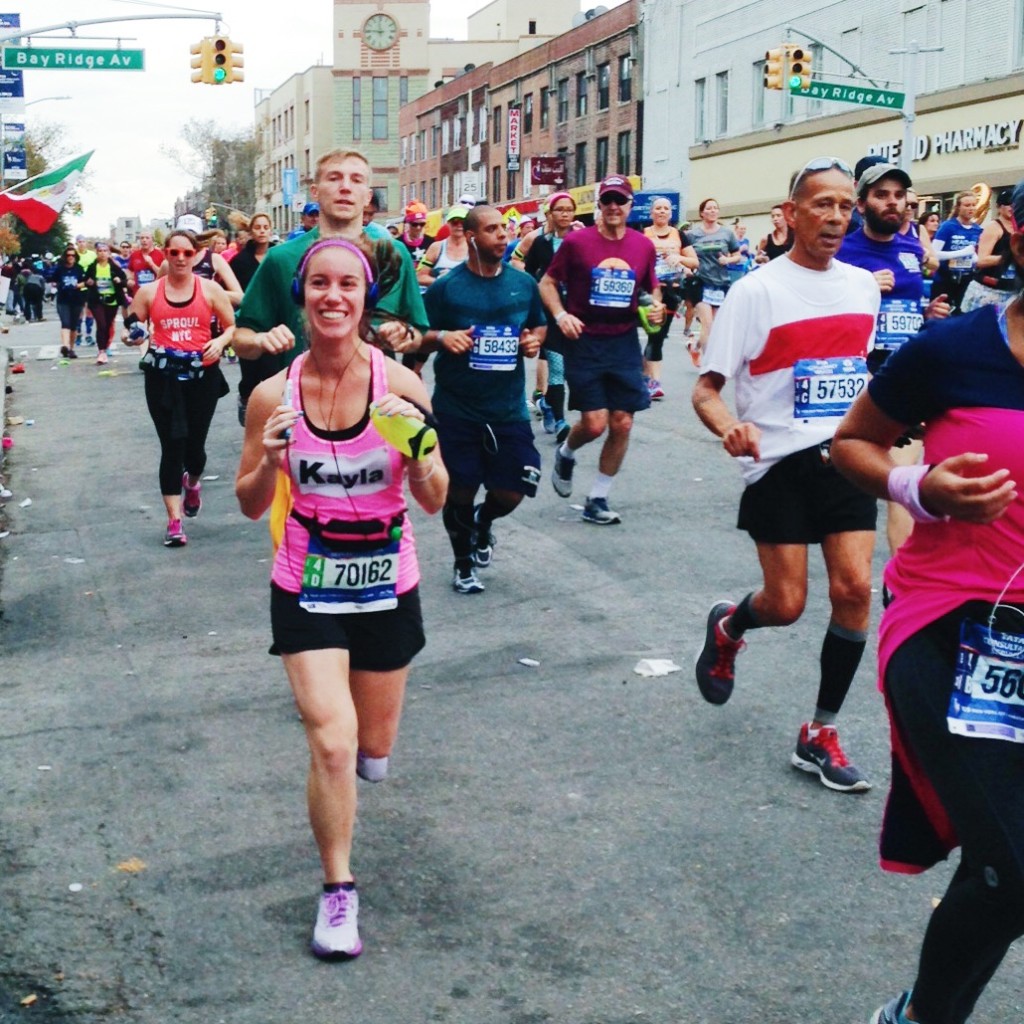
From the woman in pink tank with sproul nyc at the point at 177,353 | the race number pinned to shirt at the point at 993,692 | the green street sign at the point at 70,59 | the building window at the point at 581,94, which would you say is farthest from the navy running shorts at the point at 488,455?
the building window at the point at 581,94

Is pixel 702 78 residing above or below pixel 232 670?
above

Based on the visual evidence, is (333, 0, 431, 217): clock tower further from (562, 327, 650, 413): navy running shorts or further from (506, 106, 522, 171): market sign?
(562, 327, 650, 413): navy running shorts

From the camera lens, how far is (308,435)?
4.28 m

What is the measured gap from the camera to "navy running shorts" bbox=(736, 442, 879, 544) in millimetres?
5453

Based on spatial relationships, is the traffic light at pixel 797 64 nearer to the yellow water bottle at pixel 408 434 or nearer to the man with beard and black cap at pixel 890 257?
the man with beard and black cap at pixel 890 257

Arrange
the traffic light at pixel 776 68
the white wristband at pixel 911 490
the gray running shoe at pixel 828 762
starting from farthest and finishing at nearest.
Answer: the traffic light at pixel 776 68
the gray running shoe at pixel 828 762
the white wristband at pixel 911 490

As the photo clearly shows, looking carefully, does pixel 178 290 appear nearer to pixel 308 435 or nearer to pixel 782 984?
pixel 308 435

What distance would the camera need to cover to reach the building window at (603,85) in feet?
190

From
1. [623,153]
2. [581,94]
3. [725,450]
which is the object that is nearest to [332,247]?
[725,450]

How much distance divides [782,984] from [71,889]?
205cm

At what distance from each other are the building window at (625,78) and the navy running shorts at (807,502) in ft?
171

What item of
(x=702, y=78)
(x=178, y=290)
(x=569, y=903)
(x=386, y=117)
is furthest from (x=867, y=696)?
(x=386, y=117)

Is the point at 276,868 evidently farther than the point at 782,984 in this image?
Yes

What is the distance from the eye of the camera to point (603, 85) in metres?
58.4
